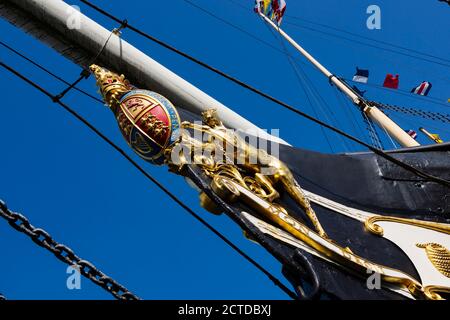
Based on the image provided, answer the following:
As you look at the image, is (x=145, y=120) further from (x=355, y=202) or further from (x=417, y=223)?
(x=417, y=223)

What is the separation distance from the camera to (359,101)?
1259 cm

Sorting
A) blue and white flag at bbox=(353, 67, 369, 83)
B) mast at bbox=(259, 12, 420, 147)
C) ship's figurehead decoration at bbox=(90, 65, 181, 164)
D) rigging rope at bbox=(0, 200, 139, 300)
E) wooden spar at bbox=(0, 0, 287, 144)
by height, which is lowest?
rigging rope at bbox=(0, 200, 139, 300)

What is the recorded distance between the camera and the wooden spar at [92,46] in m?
6.55

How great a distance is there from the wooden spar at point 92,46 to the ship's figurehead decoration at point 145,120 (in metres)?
1.50

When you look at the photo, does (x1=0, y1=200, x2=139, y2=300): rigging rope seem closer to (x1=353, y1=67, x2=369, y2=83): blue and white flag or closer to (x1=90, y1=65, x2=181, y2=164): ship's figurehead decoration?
(x1=90, y1=65, x2=181, y2=164): ship's figurehead decoration

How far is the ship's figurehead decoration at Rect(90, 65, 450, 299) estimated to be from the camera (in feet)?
13.9

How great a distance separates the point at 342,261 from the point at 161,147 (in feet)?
5.33

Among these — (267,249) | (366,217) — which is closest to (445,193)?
(366,217)

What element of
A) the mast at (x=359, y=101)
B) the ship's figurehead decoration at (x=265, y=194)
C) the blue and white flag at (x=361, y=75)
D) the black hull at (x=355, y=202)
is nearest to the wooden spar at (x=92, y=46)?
the black hull at (x=355, y=202)

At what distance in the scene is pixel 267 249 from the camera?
4.08 meters

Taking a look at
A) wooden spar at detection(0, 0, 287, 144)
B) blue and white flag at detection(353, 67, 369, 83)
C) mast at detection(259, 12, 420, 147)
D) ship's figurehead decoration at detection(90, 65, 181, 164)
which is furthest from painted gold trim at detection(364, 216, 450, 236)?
blue and white flag at detection(353, 67, 369, 83)

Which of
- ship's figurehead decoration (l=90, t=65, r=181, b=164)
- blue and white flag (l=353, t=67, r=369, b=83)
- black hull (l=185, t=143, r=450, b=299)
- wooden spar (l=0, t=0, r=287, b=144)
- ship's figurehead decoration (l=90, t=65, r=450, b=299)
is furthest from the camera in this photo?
blue and white flag (l=353, t=67, r=369, b=83)

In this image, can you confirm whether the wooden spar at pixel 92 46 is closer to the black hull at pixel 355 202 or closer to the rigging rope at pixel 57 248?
the black hull at pixel 355 202

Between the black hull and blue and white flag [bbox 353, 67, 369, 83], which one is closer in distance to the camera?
the black hull
